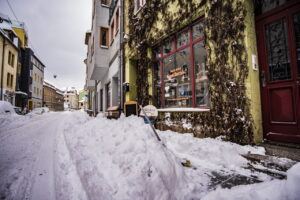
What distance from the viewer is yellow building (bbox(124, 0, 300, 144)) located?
289 centimetres

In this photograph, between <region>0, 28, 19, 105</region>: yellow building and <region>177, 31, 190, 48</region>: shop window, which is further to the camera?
<region>0, 28, 19, 105</region>: yellow building

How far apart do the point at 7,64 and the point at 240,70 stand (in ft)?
83.7

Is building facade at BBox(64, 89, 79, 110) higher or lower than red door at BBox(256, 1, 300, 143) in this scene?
higher

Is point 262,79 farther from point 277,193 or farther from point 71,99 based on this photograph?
point 71,99

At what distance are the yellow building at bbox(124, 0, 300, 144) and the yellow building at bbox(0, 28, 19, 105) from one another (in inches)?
858

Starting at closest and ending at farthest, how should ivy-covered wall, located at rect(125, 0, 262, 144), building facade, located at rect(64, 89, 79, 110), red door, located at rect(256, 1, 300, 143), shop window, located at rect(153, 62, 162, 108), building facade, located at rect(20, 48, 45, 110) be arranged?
1. red door, located at rect(256, 1, 300, 143)
2. ivy-covered wall, located at rect(125, 0, 262, 144)
3. shop window, located at rect(153, 62, 162, 108)
4. building facade, located at rect(20, 48, 45, 110)
5. building facade, located at rect(64, 89, 79, 110)

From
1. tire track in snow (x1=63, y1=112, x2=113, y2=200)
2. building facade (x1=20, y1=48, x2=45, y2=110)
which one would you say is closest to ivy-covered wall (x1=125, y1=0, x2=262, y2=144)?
tire track in snow (x1=63, y1=112, x2=113, y2=200)

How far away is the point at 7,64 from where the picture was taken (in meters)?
18.7

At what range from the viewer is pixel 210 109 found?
143 inches

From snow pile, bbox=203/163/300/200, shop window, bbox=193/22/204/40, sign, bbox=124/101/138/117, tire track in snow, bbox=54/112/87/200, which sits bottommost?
tire track in snow, bbox=54/112/87/200

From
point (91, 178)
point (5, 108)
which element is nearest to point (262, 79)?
point (91, 178)

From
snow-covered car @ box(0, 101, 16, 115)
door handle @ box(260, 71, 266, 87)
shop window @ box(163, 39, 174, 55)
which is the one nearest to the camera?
door handle @ box(260, 71, 266, 87)

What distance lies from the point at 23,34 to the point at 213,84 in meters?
34.5

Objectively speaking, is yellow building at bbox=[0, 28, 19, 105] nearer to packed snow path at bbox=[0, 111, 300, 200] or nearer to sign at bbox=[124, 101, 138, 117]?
sign at bbox=[124, 101, 138, 117]
